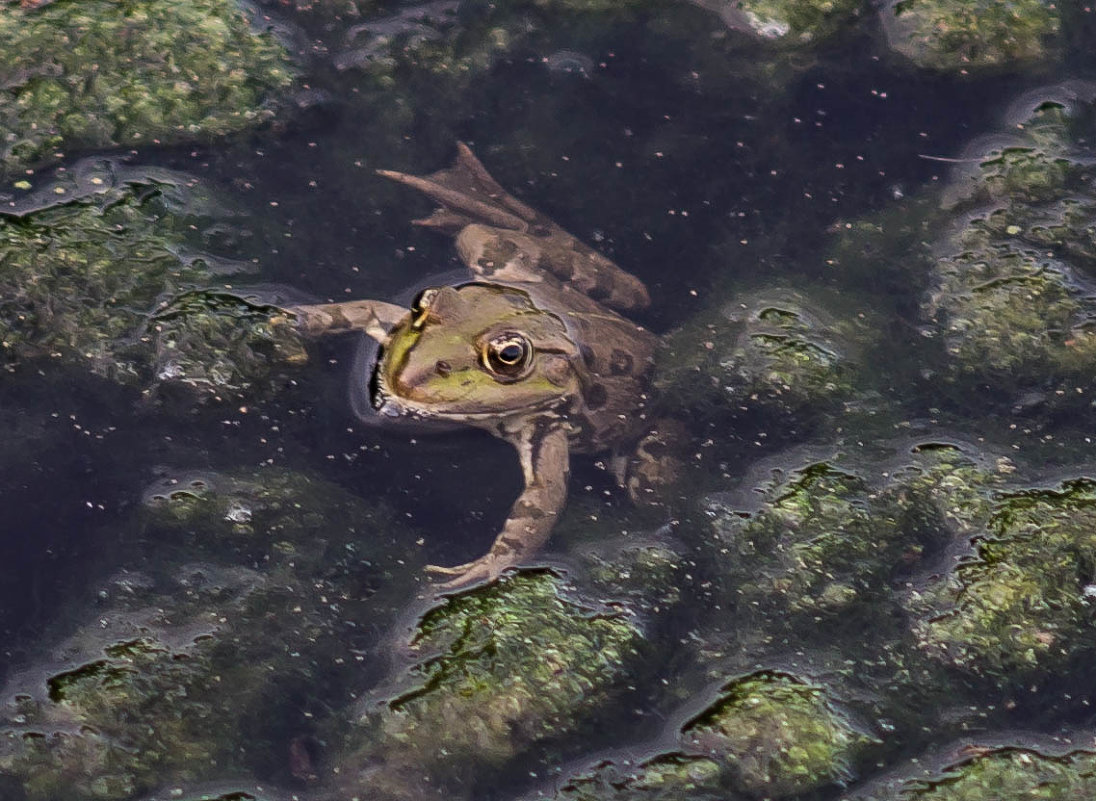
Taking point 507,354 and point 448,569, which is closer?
point 448,569

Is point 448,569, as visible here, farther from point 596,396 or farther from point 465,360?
point 596,396

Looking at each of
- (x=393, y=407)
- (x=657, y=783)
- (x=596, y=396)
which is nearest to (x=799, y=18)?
(x=596, y=396)

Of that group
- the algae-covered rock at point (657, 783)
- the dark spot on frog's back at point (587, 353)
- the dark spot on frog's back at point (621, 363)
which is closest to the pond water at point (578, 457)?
the algae-covered rock at point (657, 783)

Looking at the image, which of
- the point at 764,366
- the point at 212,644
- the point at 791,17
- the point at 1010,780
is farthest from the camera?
the point at 791,17

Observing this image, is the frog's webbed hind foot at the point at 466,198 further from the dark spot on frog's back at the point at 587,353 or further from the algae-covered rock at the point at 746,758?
the algae-covered rock at the point at 746,758

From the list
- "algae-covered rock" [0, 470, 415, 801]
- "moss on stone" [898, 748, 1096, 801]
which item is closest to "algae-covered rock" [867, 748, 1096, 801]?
"moss on stone" [898, 748, 1096, 801]

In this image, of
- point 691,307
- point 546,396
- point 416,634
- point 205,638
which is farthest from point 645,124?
point 205,638

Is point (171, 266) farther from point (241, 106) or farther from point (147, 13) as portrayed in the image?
point (147, 13)

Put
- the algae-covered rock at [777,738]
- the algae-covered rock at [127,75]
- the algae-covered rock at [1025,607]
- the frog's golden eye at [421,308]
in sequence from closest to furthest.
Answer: the algae-covered rock at [777,738], the algae-covered rock at [1025,607], the frog's golden eye at [421,308], the algae-covered rock at [127,75]
